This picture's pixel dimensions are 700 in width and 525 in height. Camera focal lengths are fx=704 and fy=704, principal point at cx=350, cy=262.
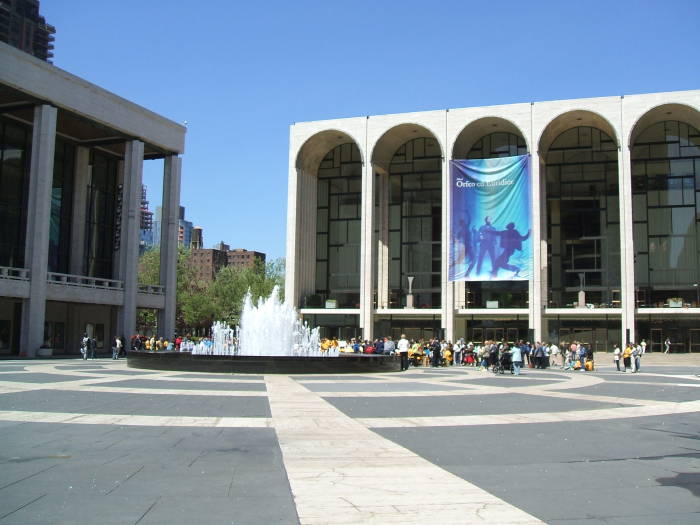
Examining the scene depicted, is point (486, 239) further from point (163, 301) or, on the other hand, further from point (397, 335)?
point (163, 301)

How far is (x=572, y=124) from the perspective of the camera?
60.0 m

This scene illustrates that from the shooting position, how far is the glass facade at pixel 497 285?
6053 centimetres

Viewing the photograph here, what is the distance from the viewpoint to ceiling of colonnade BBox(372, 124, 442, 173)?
61.6 m

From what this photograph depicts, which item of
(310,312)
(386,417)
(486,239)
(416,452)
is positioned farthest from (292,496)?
(310,312)

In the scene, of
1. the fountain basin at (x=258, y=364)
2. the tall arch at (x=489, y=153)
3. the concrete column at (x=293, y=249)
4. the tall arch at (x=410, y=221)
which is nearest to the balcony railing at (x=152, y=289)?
the concrete column at (x=293, y=249)

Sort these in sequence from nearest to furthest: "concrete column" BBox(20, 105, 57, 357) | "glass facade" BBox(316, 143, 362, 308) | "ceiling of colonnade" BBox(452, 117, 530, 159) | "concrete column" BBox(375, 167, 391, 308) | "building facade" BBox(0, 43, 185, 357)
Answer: "concrete column" BBox(20, 105, 57, 357) → "building facade" BBox(0, 43, 185, 357) → "ceiling of colonnade" BBox(452, 117, 530, 159) → "concrete column" BBox(375, 167, 391, 308) → "glass facade" BBox(316, 143, 362, 308)

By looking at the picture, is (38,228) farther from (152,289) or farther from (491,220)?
(491,220)

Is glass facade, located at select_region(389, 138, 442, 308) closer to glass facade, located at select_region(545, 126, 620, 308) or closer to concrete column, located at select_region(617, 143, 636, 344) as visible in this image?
glass facade, located at select_region(545, 126, 620, 308)

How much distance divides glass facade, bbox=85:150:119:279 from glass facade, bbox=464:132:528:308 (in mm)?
31119

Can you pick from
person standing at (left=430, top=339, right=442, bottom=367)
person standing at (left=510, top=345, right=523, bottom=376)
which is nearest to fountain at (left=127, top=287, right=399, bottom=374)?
person standing at (left=510, top=345, right=523, bottom=376)

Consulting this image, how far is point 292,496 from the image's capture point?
290 inches

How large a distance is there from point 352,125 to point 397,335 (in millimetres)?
19281

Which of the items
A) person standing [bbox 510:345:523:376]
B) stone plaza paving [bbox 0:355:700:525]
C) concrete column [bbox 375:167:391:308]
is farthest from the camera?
concrete column [bbox 375:167:391:308]

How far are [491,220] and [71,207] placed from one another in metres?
33.7
